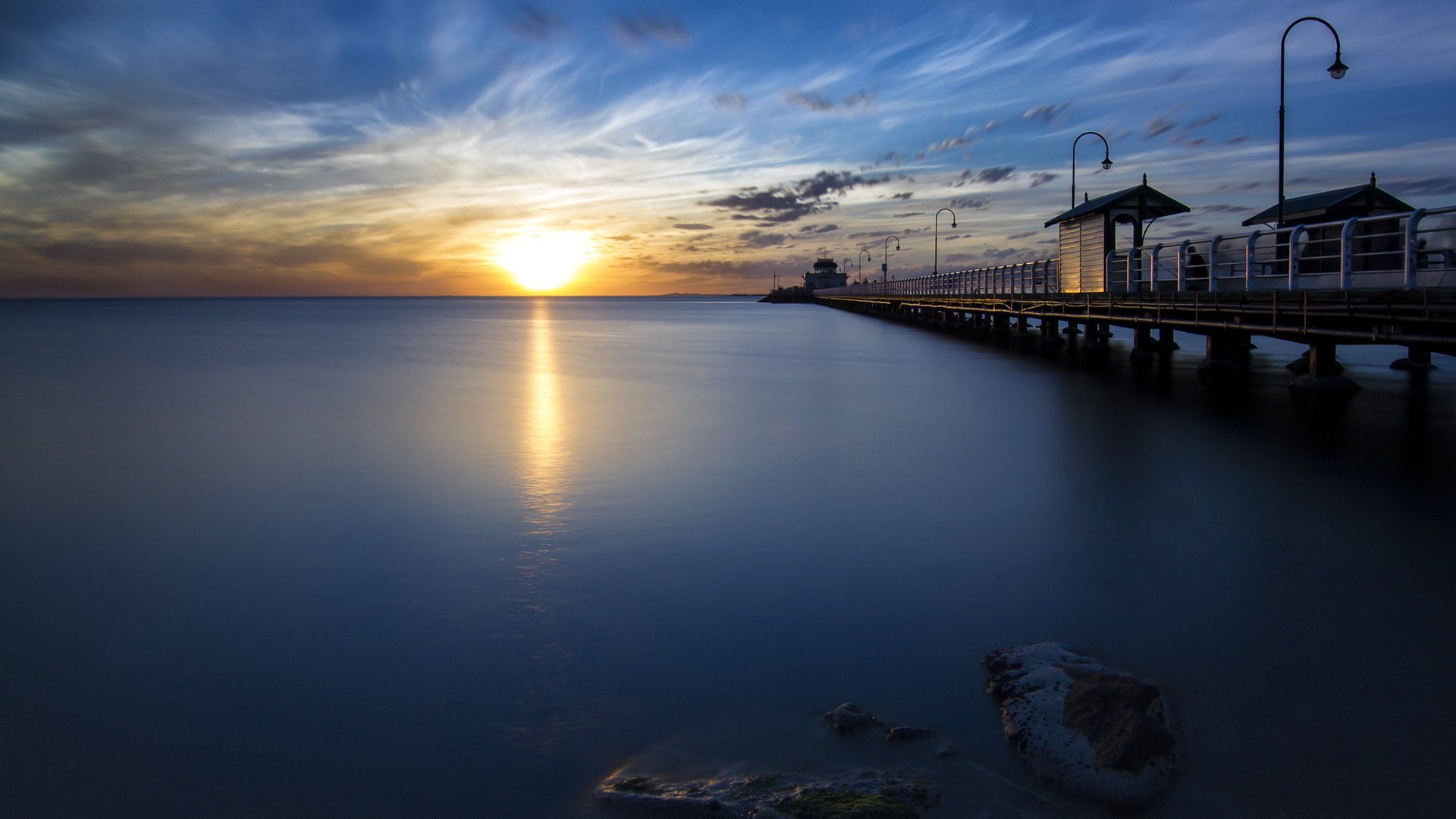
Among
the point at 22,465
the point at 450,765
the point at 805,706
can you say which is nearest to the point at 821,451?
the point at 805,706

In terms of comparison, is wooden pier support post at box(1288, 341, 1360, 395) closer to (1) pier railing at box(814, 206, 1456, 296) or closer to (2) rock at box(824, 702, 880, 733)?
(1) pier railing at box(814, 206, 1456, 296)

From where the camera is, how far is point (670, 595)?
7000mm

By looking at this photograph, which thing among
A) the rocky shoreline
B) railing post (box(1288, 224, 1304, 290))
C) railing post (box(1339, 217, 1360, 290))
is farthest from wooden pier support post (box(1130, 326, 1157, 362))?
the rocky shoreline

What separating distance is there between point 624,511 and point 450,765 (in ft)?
18.3

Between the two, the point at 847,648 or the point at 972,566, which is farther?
the point at 972,566

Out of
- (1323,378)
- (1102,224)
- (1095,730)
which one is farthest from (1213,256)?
(1095,730)

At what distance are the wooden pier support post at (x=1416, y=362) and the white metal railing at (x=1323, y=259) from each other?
4994 millimetres

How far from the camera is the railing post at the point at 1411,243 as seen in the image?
11258mm

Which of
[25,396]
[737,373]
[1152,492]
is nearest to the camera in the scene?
[1152,492]

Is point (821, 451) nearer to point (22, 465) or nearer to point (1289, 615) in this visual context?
point (1289, 615)

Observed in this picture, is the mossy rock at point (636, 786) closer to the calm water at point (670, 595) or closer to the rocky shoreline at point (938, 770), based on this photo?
the rocky shoreline at point (938, 770)

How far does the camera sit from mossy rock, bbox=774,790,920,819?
3.62 metres

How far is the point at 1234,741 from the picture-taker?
14.5 feet

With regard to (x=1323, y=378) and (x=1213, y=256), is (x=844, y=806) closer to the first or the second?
(x=1213, y=256)
